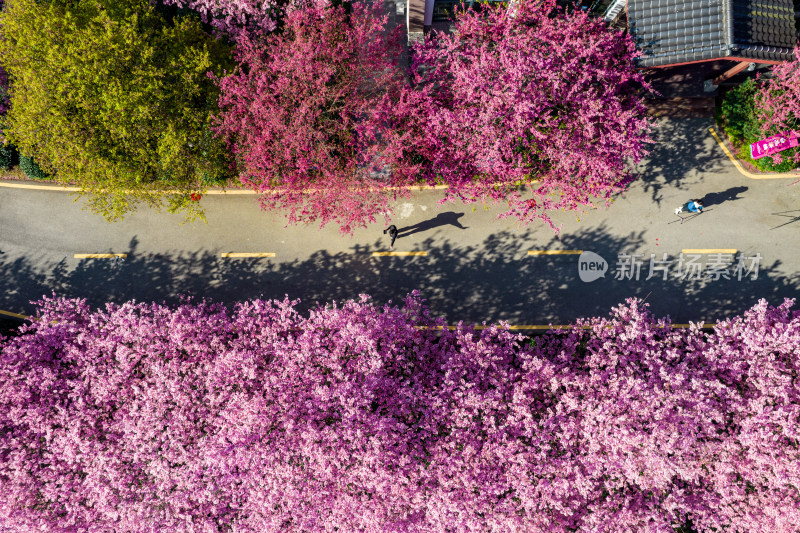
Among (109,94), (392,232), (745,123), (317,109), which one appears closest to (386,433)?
(392,232)

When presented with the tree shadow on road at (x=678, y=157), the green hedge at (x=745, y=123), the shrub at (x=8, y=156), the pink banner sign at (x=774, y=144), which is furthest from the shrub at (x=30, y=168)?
the pink banner sign at (x=774, y=144)

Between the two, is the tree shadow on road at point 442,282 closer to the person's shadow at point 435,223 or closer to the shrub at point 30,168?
the person's shadow at point 435,223

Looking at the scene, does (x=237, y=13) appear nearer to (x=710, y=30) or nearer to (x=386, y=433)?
(x=386, y=433)

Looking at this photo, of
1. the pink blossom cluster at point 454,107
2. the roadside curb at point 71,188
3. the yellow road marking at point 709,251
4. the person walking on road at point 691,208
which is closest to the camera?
the pink blossom cluster at point 454,107

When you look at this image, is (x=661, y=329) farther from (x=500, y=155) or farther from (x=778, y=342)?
(x=500, y=155)

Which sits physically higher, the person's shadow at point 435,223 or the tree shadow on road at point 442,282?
the person's shadow at point 435,223

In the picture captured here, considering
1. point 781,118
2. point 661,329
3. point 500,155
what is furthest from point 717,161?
point 500,155
